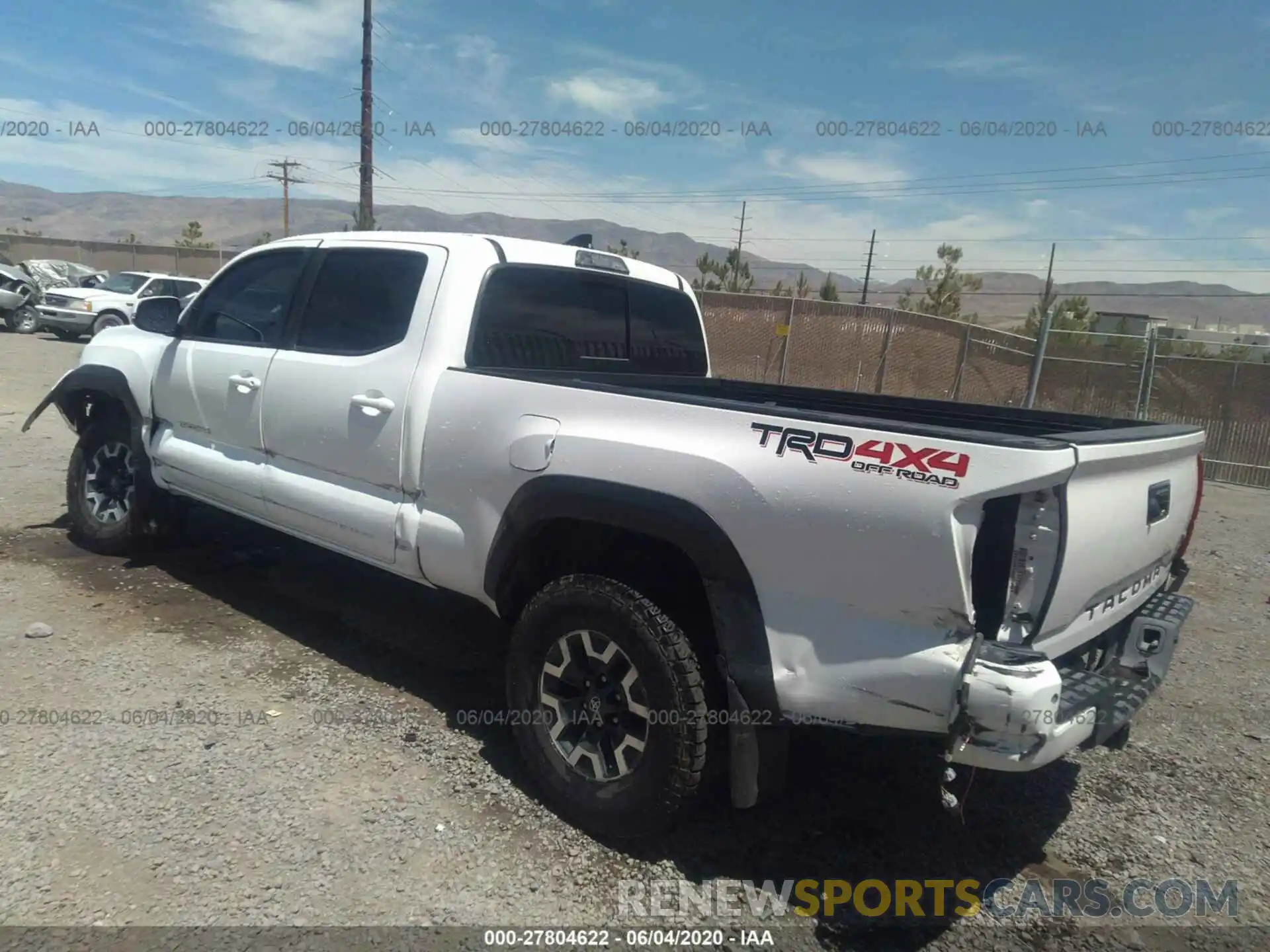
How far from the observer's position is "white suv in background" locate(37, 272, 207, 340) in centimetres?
2008

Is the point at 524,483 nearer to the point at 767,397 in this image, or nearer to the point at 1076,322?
the point at 767,397

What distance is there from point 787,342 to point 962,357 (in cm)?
383

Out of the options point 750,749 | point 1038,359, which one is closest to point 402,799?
point 750,749

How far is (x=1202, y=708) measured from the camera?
4.31m

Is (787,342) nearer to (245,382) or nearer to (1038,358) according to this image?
(1038,358)

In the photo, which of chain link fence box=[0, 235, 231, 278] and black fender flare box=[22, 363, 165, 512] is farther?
chain link fence box=[0, 235, 231, 278]

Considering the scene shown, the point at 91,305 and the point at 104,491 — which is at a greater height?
the point at 91,305

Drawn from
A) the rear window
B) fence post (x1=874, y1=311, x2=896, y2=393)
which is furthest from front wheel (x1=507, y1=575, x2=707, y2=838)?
fence post (x1=874, y1=311, x2=896, y2=393)

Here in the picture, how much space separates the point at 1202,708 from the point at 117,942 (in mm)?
4668

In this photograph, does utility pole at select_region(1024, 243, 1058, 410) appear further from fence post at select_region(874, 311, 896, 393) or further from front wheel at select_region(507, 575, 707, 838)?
front wheel at select_region(507, 575, 707, 838)

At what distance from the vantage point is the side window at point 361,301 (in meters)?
3.71

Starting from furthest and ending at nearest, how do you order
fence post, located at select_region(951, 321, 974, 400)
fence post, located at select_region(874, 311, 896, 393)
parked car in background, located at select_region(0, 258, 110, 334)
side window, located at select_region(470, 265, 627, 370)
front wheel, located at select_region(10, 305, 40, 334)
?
front wheel, located at select_region(10, 305, 40, 334), parked car in background, located at select_region(0, 258, 110, 334), fence post, located at select_region(874, 311, 896, 393), fence post, located at select_region(951, 321, 974, 400), side window, located at select_region(470, 265, 627, 370)

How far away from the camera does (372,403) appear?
11.7 ft

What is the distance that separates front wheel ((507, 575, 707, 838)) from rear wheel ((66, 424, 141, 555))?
10.7 feet
